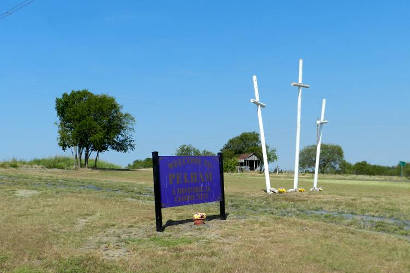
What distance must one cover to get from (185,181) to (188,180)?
134 millimetres

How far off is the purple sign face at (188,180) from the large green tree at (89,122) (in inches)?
1943

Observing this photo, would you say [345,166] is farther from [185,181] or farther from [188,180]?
[185,181]

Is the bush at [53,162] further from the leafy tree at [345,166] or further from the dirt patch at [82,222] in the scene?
the leafy tree at [345,166]

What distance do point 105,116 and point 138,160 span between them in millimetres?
38834

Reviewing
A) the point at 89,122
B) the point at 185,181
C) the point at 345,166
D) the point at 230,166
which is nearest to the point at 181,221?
the point at 185,181

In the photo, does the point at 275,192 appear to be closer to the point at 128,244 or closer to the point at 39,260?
the point at 128,244

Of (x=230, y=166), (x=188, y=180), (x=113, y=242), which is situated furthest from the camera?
(x=230, y=166)

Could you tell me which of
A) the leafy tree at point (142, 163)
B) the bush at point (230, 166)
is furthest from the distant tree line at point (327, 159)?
the leafy tree at point (142, 163)

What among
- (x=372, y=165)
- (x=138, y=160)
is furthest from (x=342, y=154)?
(x=138, y=160)

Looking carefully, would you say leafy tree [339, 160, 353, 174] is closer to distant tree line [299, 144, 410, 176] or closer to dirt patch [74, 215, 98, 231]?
distant tree line [299, 144, 410, 176]

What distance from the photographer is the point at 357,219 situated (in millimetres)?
14539

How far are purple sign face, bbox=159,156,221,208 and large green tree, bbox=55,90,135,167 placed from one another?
49353 mm

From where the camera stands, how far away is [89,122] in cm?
6084

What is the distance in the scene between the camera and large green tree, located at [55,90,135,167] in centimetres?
6169
